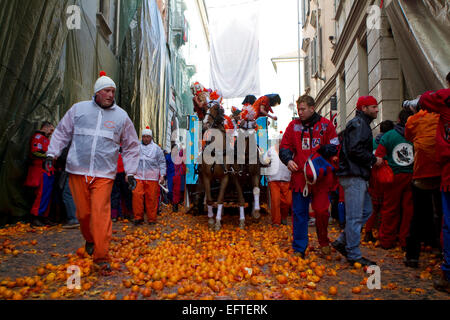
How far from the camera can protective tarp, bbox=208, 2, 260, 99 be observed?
15.6 meters

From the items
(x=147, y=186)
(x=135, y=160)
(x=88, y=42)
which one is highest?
(x=88, y=42)

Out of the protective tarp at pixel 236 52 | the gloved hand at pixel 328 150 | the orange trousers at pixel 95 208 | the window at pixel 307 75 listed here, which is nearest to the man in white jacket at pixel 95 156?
the orange trousers at pixel 95 208

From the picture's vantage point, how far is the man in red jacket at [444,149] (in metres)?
3.25

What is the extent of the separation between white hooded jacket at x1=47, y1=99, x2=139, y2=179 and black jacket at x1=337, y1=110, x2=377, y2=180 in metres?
2.80

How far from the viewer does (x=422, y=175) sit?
159 inches

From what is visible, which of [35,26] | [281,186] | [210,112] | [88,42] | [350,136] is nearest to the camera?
[350,136]

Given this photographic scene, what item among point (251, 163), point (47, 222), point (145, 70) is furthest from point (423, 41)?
point (145, 70)

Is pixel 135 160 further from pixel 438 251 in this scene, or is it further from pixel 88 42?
pixel 88 42

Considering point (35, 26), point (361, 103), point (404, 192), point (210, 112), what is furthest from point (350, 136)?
point (35, 26)

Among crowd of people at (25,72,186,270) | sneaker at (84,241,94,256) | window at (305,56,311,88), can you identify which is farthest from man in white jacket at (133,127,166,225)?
window at (305,56,311,88)

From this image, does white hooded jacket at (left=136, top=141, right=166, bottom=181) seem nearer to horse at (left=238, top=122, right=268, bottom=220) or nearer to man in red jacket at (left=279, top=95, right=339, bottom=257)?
horse at (left=238, top=122, right=268, bottom=220)

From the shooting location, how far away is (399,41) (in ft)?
19.4

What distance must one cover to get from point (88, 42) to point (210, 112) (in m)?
4.47

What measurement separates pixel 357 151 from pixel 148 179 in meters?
5.31
